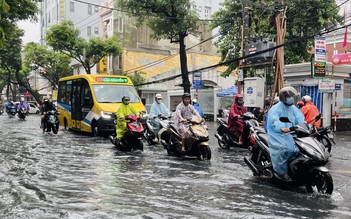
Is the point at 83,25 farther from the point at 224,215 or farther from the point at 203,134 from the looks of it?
the point at 224,215

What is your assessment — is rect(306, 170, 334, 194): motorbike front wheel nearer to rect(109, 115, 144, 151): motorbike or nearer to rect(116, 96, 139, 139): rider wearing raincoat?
rect(109, 115, 144, 151): motorbike

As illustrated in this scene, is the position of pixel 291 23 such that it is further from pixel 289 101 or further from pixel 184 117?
pixel 289 101

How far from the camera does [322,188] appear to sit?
19.1 ft

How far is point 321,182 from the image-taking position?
583 centimetres

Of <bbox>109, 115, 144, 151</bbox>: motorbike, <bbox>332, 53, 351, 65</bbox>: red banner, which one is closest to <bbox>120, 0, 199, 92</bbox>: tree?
<bbox>332, 53, 351, 65</bbox>: red banner


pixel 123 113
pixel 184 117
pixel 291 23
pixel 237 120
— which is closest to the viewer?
pixel 184 117

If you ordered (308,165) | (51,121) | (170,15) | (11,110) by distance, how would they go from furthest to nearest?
(11,110)
(170,15)
(51,121)
(308,165)

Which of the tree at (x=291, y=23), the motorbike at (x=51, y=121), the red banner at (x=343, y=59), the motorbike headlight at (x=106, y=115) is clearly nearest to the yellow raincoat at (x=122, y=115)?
the motorbike headlight at (x=106, y=115)

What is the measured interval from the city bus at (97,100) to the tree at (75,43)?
17.5 meters

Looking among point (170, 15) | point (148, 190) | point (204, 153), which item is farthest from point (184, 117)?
point (170, 15)

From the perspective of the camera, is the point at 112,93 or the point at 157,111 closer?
the point at 157,111

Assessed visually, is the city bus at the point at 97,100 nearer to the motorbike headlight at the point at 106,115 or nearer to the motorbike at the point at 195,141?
the motorbike headlight at the point at 106,115

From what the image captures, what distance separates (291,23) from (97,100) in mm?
12666

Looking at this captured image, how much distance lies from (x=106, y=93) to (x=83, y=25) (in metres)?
52.7
